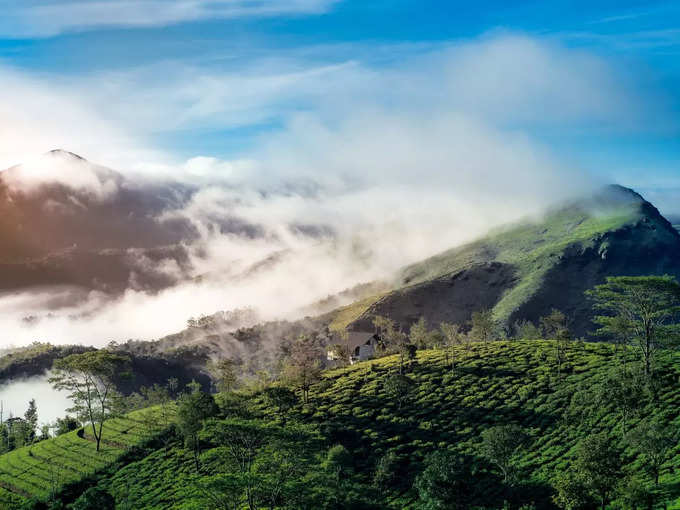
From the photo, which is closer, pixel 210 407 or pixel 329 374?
pixel 210 407

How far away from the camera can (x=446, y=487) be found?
63031 millimetres

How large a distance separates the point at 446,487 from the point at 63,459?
79.4m

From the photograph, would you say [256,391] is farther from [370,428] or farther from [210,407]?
[370,428]

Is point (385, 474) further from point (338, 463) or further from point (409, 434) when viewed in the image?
point (409, 434)

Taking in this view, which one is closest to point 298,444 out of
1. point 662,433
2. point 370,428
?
point 370,428

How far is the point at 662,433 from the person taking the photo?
59.5 meters

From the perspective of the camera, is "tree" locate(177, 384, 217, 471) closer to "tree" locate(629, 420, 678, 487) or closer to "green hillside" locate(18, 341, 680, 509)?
"green hillside" locate(18, 341, 680, 509)

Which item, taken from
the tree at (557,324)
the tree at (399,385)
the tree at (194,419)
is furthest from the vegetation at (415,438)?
the tree at (557,324)

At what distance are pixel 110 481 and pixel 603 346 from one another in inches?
3881

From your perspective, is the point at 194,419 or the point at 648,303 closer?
the point at 648,303

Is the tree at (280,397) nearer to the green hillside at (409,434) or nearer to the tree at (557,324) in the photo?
the green hillside at (409,434)

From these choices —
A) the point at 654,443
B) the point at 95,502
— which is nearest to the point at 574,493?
the point at 654,443

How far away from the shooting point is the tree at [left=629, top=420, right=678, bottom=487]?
190 feet

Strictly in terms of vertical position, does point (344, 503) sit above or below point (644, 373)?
below
